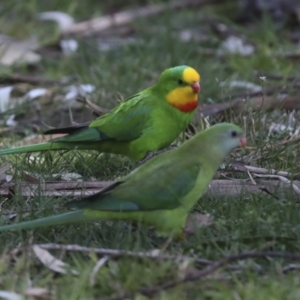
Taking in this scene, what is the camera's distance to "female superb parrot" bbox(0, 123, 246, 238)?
366 cm

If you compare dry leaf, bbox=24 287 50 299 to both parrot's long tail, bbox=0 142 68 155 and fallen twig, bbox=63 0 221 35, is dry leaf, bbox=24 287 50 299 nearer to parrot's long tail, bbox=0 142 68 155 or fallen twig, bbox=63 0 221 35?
parrot's long tail, bbox=0 142 68 155

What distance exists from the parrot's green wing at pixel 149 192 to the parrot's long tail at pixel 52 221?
0.08 meters

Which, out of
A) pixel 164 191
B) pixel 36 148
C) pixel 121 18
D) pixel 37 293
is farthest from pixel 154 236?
pixel 121 18

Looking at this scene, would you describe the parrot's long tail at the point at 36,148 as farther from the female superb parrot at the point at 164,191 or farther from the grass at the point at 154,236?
the female superb parrot at the point at 164,191

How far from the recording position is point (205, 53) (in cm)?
795

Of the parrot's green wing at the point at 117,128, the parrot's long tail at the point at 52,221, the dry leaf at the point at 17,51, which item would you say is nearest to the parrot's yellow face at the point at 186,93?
the parrot's green wing at the point at 117,128

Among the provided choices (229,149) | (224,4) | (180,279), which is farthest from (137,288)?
(224,4)

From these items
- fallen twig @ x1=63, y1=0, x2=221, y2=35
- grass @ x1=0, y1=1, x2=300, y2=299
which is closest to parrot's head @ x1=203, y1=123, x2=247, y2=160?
grass @ x1=0, y1=1, x2=300, y2=299

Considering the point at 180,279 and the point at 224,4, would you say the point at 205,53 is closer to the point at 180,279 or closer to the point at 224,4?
the point at 224,4

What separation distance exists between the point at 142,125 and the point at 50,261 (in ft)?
5.17

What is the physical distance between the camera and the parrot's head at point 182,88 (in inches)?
195

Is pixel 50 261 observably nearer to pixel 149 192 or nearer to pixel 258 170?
pixel 149 192

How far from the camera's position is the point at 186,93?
495cm

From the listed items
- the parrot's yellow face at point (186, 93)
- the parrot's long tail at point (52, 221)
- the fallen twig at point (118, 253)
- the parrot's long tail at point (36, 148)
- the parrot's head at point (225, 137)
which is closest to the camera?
the fallen twig at point (118, 253)
